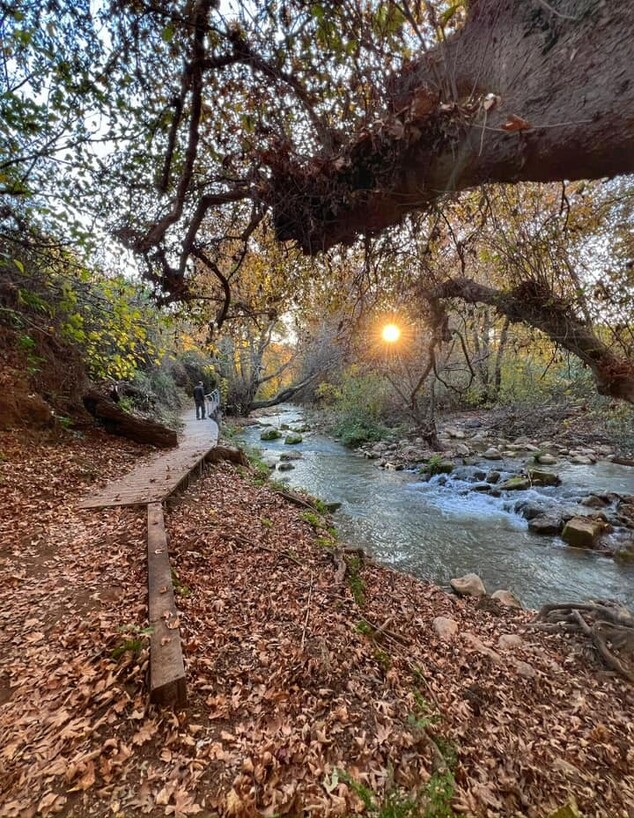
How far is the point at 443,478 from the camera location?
30.6 ft

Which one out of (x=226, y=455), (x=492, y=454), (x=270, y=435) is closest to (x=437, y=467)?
(x=492, y=454)

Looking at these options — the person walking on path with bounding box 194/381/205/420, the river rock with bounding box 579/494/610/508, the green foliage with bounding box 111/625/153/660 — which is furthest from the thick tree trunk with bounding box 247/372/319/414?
the green foliage with bounding box 111/625/153/660

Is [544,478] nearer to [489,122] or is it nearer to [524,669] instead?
[524,669]

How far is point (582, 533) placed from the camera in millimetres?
5770

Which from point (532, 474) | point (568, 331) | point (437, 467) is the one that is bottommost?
point (437, 467)

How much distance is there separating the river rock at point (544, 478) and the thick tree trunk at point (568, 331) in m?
4.60

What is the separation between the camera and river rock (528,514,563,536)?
20.4 ft

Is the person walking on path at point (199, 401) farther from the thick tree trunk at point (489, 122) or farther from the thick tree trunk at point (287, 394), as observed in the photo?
the thick tree trunk at point (489, 122)

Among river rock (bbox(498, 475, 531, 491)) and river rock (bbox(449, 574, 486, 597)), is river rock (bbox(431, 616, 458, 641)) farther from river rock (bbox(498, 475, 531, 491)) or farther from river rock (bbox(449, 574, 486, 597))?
river rock (bbox(498, 475, 531, 491))

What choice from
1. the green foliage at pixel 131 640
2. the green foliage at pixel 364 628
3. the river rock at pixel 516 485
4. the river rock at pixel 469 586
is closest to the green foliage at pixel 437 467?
the river rock at pixel 516 485

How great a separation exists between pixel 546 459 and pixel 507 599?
673cm

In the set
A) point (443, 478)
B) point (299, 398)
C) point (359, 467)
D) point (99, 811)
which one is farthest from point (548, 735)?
point (299, 398)

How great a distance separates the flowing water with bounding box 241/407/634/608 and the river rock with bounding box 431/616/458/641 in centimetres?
148

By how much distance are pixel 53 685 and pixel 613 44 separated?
4464 millimetres
